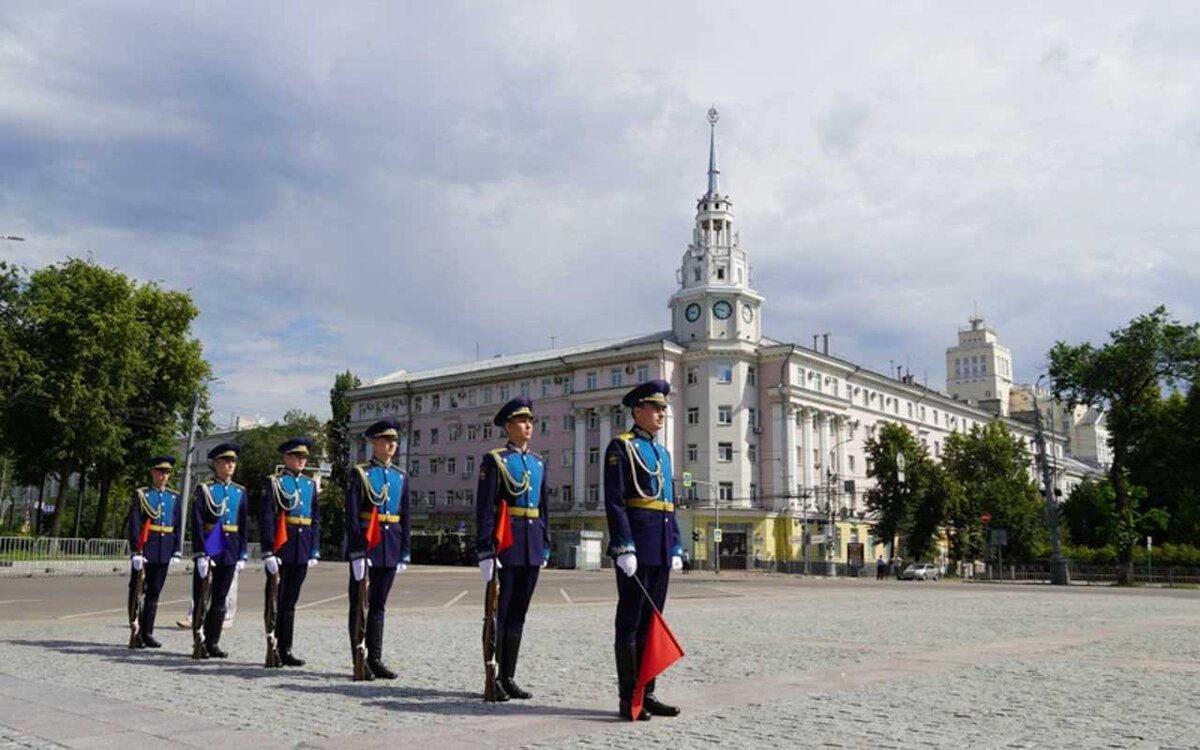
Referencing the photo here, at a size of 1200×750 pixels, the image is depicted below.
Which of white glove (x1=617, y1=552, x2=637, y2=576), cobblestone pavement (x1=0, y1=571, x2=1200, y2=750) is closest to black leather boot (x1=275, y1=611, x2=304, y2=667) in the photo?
cobblestone pavement (x1=0, y1=571, x2=1200, y2=750)

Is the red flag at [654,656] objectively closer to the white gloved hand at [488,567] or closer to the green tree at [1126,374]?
the white gloved hand at [488,567]

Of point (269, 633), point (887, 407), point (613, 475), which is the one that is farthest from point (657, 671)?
point (887, 407)

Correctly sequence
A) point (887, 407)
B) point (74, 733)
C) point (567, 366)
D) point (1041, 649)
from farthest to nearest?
point (887, 407) → point (567, 366) → point (1041, 649) → point (74, 733)

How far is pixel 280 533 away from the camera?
10062 millimetres

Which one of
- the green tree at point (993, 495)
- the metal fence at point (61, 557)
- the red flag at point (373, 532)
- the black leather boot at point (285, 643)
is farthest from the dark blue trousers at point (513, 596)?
the green tree at point (993, 495)

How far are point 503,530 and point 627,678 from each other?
1609mm

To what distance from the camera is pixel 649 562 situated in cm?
742

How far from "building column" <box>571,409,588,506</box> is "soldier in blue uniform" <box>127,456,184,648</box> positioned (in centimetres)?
6208

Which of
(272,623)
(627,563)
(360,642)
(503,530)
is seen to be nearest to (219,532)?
(272,623)

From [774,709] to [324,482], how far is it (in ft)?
268

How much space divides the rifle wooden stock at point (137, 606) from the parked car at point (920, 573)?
53.2 meters

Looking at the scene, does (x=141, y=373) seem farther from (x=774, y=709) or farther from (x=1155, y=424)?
(x=1155, y=424)

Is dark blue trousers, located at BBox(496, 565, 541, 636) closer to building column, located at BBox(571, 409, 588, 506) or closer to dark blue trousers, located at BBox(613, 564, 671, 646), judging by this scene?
dark blue trousers, located at BBox(613, 564, 671, 646)

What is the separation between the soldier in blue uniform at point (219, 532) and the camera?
10562 millimetres
